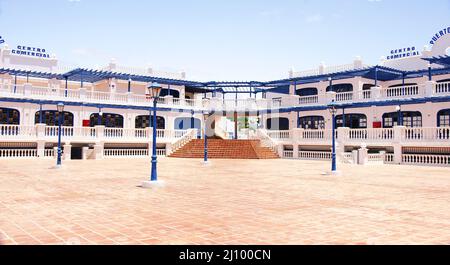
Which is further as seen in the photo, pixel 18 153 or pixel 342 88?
pixel 342 88

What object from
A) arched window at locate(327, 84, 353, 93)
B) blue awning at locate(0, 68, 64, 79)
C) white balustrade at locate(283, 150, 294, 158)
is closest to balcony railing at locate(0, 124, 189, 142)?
blue awning at locate(0, 68, 64, 79)

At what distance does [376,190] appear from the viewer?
11.8m

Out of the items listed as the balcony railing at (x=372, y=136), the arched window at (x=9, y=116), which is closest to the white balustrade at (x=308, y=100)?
the balcony railing at (x=372, y=136)

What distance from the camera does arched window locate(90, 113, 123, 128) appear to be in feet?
125

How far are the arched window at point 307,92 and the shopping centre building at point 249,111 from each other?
0.11 metres

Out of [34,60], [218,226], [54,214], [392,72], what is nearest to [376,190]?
[218,226]

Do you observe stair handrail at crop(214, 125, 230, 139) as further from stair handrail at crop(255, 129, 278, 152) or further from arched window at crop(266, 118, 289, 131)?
stair handrail at crop(255, 129, 278, 152)

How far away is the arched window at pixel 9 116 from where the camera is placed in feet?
108

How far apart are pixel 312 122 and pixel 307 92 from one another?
346cm

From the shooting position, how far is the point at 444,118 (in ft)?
99.7

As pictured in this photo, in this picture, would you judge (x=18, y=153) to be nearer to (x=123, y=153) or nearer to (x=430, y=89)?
(x=123, y=153)

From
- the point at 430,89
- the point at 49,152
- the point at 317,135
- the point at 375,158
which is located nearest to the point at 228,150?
the point at 317,135
